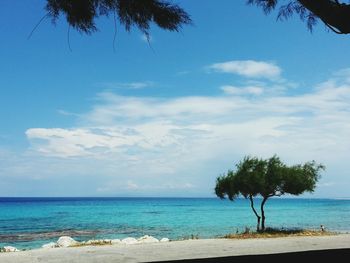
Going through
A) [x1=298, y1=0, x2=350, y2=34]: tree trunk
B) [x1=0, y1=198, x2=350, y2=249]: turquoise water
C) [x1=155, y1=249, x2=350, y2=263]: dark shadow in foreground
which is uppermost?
[x1=298, y1=0, x2=350, y2=34]: tree trunk

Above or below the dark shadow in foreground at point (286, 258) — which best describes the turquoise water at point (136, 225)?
below

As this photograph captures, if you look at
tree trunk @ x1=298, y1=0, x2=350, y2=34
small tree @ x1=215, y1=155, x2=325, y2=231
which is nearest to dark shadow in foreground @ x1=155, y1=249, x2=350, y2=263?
tree trunk @ x1=298, y1=0, x2=350, y2=34

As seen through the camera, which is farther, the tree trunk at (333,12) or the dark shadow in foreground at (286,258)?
the dark shadow in foreground at (286,258)

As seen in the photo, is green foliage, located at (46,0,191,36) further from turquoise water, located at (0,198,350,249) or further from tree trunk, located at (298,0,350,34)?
turquoise water, located at (0,198,350,249)

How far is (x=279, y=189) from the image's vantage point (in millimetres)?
31391

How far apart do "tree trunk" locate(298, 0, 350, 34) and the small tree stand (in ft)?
82.9

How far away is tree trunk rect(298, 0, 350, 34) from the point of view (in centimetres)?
561

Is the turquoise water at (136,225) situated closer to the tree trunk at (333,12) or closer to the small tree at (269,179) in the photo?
the small tree at (269,179)

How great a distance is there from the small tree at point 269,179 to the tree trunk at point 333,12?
25282 mm

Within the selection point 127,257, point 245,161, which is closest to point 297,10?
point 127,257

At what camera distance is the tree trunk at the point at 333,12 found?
5613mm

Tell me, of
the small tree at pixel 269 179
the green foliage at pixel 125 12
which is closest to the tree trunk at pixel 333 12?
the green foliage at pixel 125 12

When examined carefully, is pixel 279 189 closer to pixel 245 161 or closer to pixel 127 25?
pixel 245 161

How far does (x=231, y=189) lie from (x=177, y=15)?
25.9 meters
